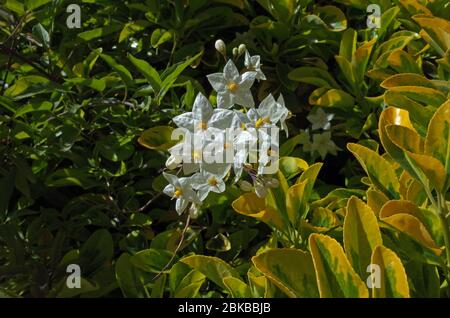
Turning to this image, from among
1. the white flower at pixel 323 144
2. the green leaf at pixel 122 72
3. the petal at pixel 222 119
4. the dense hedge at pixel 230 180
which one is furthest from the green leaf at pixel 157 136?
the white flower at pixel 323 144

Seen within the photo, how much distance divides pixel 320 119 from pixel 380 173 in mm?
418

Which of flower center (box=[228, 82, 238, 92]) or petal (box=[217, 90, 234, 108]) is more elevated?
flower center (box=[228, 82, 238, 92])

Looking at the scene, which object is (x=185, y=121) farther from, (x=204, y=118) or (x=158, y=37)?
(x=158, y=37)

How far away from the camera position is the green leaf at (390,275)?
0.83 metres

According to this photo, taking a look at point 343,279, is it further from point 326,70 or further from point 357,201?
point 326,70

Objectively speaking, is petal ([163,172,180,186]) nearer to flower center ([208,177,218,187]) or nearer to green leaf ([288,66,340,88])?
flower center ([208,177,218,187])

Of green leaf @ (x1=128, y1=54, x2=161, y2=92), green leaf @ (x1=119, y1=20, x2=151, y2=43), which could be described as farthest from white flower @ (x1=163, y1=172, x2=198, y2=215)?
green leaf @ (x1=119, y1=20, x2=151, y2=43)

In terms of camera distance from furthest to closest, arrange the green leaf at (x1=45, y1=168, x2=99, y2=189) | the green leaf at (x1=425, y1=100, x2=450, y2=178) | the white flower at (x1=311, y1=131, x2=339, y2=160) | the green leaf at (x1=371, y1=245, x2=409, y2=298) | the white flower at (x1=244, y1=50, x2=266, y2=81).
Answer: the white flower at (x1=311, y1=131, x2=339, y2=160) → the green leaf at (x1=45, y1=168, x2=99, y2=189) → the white flower at (x1=244, y1=50, x2=266, y2=81) → the green leaf at (x1=425, y1=100, x2=450, y2=178) → the green leaf at (x1=371, y1=245, x2=409, y2=298)

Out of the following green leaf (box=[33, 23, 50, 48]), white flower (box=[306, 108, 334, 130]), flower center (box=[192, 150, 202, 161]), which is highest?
green leaf (box=[33, 23, 50, 48])

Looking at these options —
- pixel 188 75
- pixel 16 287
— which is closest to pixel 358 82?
pixel 188 75

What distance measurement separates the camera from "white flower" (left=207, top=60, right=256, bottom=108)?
1.12 metres

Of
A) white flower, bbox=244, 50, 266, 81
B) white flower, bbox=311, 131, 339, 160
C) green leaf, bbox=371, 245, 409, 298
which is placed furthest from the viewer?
white flower, bbox=311, 131, 339, 160

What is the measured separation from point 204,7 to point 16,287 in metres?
0.76

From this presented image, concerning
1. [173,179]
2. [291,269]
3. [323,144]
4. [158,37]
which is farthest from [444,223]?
[158,37]
